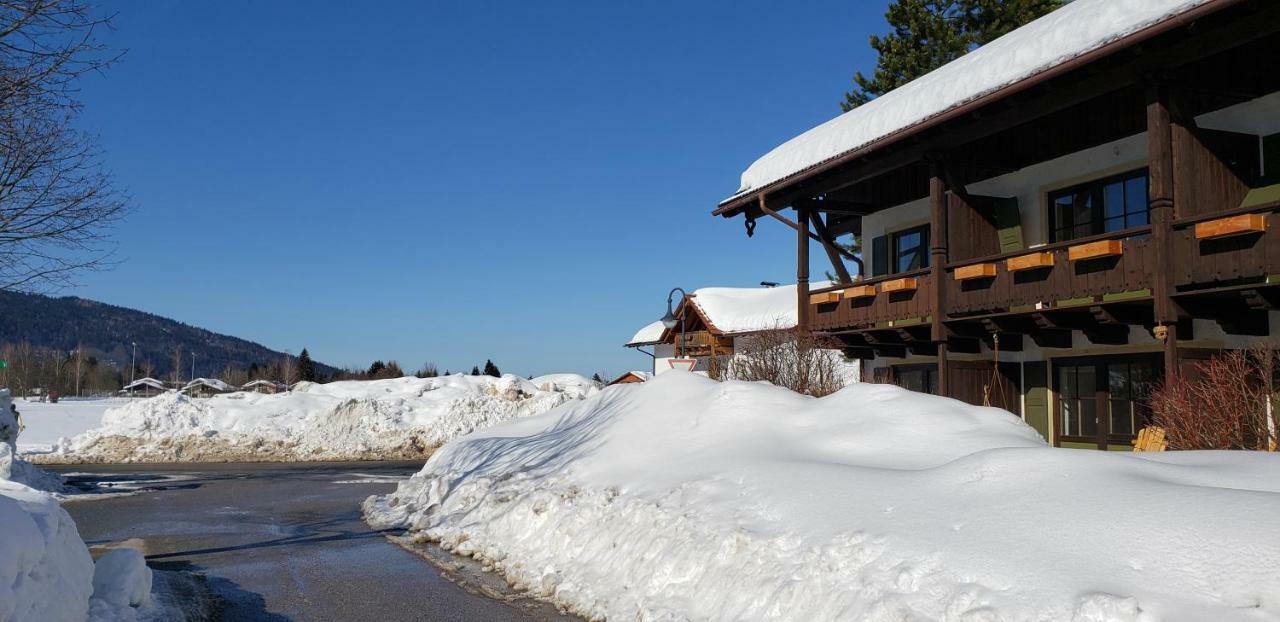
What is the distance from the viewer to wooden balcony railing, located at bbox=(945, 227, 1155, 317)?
12703mm

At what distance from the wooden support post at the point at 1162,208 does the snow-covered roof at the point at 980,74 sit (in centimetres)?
109

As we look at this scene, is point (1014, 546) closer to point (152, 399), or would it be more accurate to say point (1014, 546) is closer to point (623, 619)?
point (623, 619)

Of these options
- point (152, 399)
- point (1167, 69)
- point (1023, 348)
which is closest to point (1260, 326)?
point (1167, 69)

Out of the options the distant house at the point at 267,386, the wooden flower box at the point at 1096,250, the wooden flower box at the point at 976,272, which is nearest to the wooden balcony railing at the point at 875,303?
the wooden flower box at the point at 976,272

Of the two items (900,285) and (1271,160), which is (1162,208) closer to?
(1271,160)

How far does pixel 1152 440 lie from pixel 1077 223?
603 cm

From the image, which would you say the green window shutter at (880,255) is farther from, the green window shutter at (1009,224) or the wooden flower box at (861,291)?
the green window shutter at (1009,224)

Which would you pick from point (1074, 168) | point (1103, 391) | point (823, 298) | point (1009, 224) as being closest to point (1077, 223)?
point (1074, 168)

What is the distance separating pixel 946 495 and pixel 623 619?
2.81 m

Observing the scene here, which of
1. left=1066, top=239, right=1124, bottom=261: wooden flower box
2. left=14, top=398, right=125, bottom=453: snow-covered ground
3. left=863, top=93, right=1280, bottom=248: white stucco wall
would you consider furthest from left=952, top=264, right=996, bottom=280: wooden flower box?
left=14, top=398, right=125, bottom=453: snow-covered ground

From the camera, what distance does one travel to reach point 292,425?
33.8 meters

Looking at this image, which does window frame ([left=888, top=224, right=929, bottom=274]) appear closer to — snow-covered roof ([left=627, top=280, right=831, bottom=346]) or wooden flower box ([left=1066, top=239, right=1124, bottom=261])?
wooden flower box ([left=1066, top=239, right=1124, bottom=261])

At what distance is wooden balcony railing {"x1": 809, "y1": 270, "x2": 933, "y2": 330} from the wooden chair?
5.13 metres

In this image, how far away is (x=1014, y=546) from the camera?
5.82 metres
